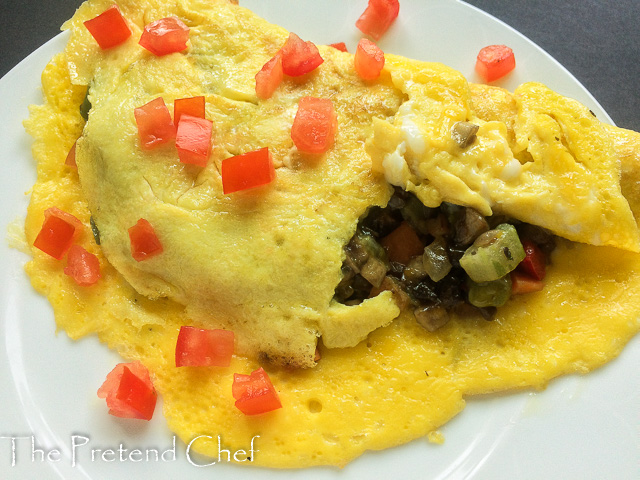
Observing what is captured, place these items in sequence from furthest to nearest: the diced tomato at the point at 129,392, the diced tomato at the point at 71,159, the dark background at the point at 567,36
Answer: the dark background at the point at 567,36
the diced tomato at the point at 71,159
the diced tomato at the point at 129,392

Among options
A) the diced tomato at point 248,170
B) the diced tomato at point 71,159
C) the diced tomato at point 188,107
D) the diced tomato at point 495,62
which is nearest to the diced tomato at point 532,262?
the diced tomato at point 495,62

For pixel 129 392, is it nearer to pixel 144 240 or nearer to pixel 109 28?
pixel 144 240

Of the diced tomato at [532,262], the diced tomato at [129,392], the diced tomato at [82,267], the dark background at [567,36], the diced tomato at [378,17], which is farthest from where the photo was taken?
the dark background at [567,36]

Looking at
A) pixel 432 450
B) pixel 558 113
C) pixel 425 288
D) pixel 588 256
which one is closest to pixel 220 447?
pixel 432 450

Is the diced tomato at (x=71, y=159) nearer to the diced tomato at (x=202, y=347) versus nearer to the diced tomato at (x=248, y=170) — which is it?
the diced tomato at (x=248, y=170)

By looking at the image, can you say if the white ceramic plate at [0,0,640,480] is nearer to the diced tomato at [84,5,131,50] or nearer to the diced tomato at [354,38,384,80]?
the diced tomato at [84,5,131,50]

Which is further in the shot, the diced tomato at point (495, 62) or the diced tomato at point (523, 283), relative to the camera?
the diced tomato at point (495, 62)

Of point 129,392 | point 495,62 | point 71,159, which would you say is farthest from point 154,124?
point 495,62
